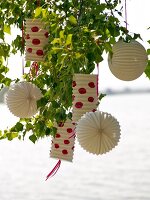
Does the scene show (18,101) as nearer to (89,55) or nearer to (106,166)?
(89,55)

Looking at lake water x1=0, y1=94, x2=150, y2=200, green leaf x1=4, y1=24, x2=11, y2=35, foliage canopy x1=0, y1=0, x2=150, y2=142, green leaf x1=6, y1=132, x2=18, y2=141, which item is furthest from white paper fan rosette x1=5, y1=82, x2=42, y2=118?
lake water x1=0, y1=94, x2=150, y2=200

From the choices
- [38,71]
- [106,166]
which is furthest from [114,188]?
[38,71]

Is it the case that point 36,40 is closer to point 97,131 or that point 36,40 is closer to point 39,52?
point 39,52

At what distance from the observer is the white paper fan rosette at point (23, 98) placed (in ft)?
12.5

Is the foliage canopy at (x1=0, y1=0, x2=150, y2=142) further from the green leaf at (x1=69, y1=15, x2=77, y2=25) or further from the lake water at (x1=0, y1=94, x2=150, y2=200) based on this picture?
the lake water at (x1=0, y1=94, x2=150, y2=200)

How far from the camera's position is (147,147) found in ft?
80.9

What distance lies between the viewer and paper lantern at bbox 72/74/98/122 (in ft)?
11.6

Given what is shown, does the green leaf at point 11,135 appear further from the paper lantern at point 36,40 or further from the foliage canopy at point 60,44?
the paper lantern at point 36,40

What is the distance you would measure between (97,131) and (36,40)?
29.1 inches

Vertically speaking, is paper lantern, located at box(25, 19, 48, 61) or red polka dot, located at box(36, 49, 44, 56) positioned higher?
paper lantern, located at box(25, 19, 48, 61)

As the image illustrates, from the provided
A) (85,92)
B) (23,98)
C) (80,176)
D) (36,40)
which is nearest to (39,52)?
(36,40)

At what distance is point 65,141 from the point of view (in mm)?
3887

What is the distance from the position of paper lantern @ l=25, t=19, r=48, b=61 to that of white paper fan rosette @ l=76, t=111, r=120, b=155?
0.60 metres

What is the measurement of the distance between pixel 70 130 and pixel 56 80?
0.28 metres
